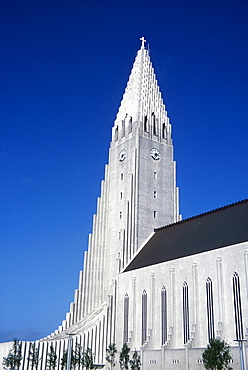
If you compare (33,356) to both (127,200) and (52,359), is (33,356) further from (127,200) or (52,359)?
(127,200)

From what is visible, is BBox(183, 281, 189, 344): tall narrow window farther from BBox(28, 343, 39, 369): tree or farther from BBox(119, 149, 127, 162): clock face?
BBox(119, 149, 127, 162): clock face

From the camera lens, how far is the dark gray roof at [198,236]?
1932 inches

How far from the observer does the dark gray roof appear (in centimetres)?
4907

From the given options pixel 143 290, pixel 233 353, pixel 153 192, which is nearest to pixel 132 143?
pixel 153 192

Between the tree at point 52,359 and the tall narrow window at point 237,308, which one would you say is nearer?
the tall narrow window at point 237,308

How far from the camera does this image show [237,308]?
44.1 m

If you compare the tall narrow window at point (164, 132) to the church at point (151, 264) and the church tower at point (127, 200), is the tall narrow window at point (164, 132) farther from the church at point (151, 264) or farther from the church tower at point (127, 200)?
the church at point (151, 264)

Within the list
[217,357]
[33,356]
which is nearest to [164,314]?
[217,357]

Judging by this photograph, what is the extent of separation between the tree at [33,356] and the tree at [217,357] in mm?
23057


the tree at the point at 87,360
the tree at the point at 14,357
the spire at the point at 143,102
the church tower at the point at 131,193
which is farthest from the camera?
the spire at the point at 143,102

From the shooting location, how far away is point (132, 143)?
7194cm

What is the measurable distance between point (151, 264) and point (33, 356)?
707 inches

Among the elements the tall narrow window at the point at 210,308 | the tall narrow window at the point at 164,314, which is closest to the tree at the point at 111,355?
the tall narrow window at the point at 164,314

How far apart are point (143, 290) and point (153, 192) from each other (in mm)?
17767
